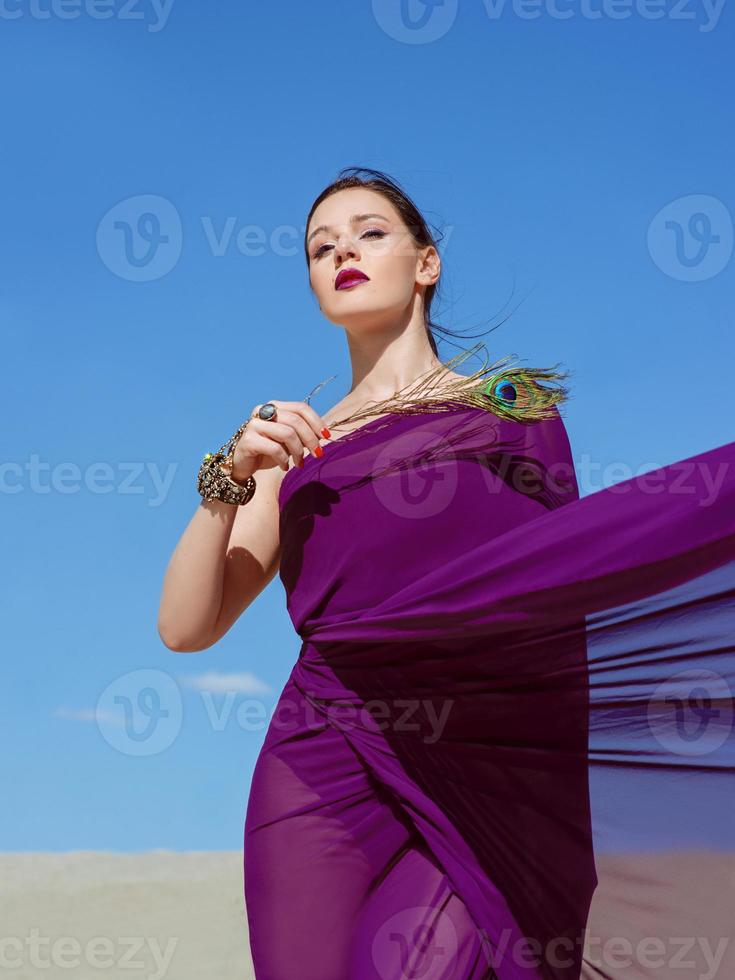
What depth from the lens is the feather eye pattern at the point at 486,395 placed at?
116 inches

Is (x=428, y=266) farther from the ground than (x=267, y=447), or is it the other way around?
(x=428, y=266)

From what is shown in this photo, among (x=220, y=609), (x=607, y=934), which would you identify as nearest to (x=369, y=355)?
(x=220, y=609)

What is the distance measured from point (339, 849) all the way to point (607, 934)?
0.55 metres

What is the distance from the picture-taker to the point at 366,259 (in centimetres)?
317

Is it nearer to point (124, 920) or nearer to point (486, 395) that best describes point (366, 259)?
point (486, 395)

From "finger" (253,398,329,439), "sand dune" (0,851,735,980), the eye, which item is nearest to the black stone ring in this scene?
"finger" (253,398,329,439)

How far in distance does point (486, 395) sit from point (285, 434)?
0.55 meters

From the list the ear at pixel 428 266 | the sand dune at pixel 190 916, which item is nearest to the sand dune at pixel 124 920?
the sand dune at pixel 190 916

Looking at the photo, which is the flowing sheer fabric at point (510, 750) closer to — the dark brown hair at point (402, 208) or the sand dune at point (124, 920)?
the dark brown hair at point (402, 208)

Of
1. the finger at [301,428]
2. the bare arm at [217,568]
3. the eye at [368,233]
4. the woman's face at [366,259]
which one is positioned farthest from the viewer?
the eye at [368,233]

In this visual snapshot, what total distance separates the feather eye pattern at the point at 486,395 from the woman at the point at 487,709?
0.06 ft

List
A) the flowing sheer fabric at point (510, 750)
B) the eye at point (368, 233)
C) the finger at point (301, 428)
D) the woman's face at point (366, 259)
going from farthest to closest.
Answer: the eye at point (368, 233) → the woman's face at point (366, 259) → the finger at point (301, 428) → the flowing sheer fabric at point (510, 750)

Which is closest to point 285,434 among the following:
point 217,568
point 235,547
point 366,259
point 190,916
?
point 217,568

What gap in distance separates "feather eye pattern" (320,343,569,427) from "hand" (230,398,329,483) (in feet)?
1.18
